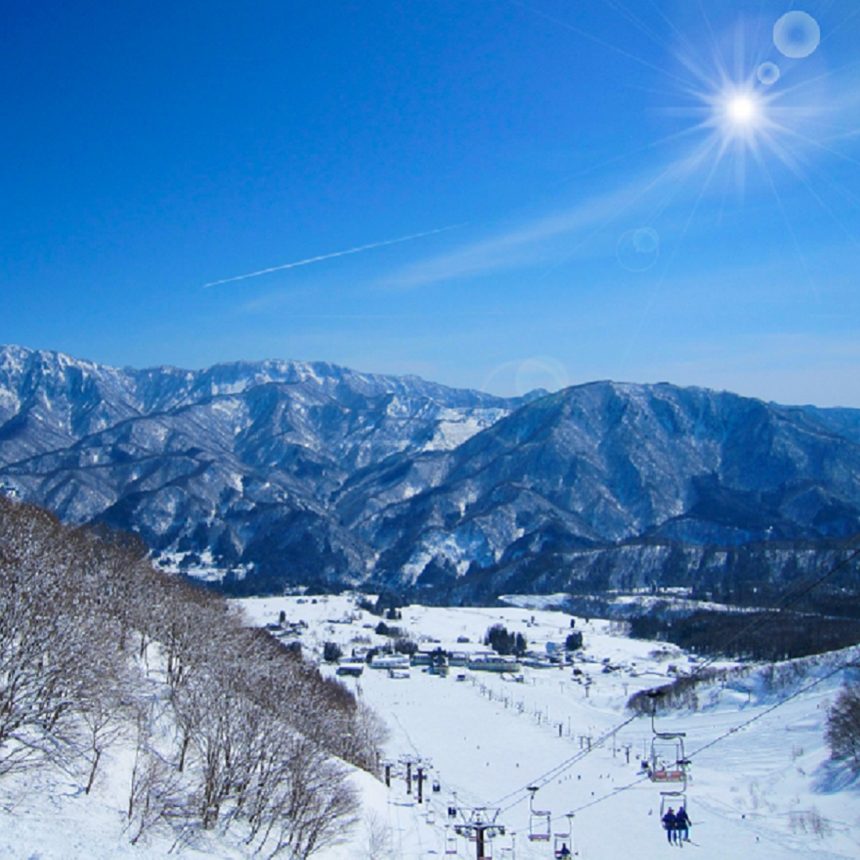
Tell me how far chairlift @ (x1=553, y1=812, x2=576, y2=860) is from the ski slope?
0.79 m

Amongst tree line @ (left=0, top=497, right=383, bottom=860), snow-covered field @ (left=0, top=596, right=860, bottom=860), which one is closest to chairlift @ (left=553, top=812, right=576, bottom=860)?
snow-covered field @ (left=0, top=596, right=860, bottom=860)

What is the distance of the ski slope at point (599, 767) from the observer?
52.2 meters

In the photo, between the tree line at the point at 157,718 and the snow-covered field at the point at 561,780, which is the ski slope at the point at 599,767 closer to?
the snow-covered field at the point at 561,780

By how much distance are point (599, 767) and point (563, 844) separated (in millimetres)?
38556

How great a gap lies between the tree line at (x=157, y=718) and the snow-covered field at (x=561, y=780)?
47.7 inches

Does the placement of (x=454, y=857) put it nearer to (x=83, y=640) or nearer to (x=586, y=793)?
(x=83, y=640)

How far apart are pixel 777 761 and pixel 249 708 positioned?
6203 cm

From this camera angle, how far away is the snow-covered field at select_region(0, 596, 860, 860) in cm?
2556

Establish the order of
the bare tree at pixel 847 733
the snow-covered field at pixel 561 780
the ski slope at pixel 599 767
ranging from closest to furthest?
the snow-covered field at pixel 561 780 < the ski slope at pixel 599 767 < the bare tree at pixel 847 733

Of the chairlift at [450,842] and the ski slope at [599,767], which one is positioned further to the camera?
the ski slope at [599,767]

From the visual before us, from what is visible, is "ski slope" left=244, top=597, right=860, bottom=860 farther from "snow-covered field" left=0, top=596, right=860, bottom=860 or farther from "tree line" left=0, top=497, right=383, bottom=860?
"tree line" left=0, top=497, right=383, bottom=860

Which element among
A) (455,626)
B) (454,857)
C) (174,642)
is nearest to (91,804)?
(174,642)

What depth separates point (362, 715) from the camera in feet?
251

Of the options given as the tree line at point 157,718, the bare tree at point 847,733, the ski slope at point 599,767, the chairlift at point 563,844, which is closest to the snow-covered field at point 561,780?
the ski slope at point 599,767
